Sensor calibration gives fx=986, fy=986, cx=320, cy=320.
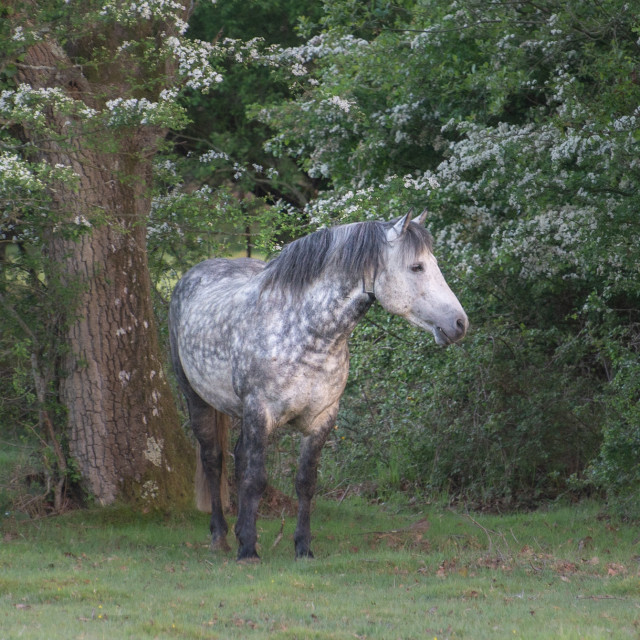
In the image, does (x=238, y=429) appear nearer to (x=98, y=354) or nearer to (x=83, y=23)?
(x=98, y=354)

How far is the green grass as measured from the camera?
5.70 meters

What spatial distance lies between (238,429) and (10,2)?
16.0ft

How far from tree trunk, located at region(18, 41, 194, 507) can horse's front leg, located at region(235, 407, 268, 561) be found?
6.35 feet

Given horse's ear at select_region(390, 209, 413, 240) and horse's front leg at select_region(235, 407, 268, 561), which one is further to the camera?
horse's front leg at select_region(235, 407, 268, 561)

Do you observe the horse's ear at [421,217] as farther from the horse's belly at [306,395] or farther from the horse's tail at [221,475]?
the horse's tail at [221,475]

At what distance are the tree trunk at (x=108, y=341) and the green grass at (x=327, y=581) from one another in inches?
18.0

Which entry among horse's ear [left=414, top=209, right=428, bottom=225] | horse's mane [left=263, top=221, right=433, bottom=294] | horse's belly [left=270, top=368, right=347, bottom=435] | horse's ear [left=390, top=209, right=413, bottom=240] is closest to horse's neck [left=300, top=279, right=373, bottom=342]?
horse's mane [left=263, top=221, right=433, bottom=294]

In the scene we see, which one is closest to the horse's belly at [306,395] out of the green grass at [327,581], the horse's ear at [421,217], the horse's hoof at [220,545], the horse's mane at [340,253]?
the horse's mane at [340,253]

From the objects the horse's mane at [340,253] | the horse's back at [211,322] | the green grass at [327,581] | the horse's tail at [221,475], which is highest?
the horse's mane at [340,253]

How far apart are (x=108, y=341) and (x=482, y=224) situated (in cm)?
485

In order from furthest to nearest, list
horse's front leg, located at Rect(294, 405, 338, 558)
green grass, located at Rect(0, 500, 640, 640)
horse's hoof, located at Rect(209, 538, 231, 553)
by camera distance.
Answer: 1. horse's hoof, located at Rect(209, 538, 231, 553)
2. horse's front leg, located at Rect(294, 405, 338, 558)
3. green grass, located at Rect(0, 500, 640, 640)

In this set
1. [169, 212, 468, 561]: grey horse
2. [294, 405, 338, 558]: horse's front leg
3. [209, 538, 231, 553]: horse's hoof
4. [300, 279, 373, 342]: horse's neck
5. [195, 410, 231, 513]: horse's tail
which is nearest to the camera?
[169, 212, 468, 561]: grey horse

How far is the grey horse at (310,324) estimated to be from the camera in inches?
292

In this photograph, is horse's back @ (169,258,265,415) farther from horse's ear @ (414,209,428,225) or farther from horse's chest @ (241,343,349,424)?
horse's ear @ (414,209,428,225)
